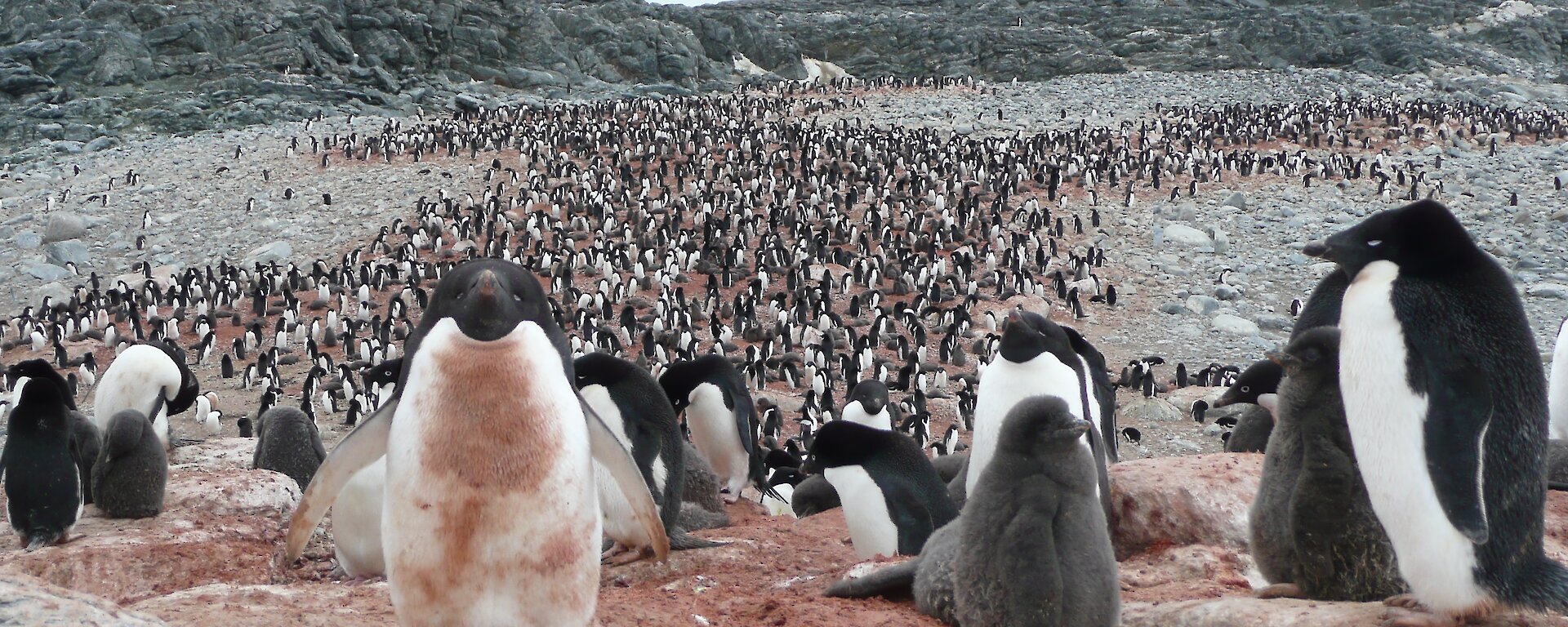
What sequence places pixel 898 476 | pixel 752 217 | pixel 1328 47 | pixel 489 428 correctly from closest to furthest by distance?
pixel 489 428 < pixel 898 476 < pixel 752 217 < pixel 1328 47

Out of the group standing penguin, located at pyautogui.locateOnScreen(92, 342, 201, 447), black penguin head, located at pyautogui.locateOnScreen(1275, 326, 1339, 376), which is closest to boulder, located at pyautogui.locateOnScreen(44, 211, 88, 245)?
standing penguin, located at pyautogui.locateOnScreen(92, 342, 201, 447)

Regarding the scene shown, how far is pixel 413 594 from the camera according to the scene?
12.3 ft

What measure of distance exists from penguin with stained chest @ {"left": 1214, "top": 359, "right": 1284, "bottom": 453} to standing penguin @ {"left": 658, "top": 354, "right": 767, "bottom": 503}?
3.27 metres

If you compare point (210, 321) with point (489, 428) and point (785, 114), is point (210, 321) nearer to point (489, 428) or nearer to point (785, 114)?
point (489, 428)

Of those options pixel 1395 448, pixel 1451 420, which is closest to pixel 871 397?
pixel 1395 448

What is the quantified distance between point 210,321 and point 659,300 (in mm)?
6310

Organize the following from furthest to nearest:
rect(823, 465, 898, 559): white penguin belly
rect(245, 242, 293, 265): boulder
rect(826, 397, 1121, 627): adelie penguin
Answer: rect(245, 242, 293, 265): boulder
rect(823, 465, 898, 559): white penguin belly
rect(826, 397, 1121, 627): adelie penguin

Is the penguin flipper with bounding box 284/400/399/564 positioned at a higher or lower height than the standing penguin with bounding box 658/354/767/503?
higher

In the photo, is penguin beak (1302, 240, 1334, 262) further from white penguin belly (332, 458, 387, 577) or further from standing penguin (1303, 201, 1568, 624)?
white penguin belly (332, 458, 387, 577)

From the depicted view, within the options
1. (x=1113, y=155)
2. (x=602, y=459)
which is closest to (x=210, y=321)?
(x=602, y=459)

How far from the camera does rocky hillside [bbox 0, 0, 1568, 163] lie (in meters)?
43.6

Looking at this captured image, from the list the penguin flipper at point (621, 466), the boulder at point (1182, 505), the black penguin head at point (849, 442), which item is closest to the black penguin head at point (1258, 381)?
the boulder at point (1182, 505)

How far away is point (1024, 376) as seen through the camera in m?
6.29

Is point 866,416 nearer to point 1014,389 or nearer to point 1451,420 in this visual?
point 1014,389
